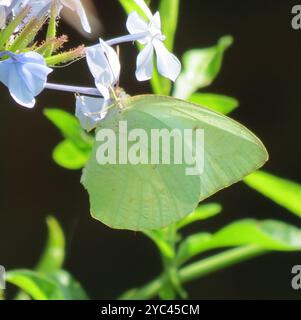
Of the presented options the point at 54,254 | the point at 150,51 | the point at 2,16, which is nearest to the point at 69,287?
the point at 54,254

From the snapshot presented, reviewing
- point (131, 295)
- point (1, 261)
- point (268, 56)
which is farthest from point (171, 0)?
point (1, 261)

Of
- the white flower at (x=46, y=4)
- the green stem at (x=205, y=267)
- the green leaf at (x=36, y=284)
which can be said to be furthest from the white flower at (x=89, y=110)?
the green stem at (x=205, y=267)

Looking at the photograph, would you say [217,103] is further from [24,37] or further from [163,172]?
[24,37]

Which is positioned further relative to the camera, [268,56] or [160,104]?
[268,56]

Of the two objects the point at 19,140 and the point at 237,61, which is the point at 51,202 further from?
the point at 237,61

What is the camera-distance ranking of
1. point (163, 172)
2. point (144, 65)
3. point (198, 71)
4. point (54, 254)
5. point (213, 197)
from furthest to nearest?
point (213, 197)
point (54, 254)
point (198, 71)
point (163, 172)
point (144, 65)

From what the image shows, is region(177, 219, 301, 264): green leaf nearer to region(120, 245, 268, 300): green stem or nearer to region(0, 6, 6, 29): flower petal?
region(120, 245, 268, 300): green stem

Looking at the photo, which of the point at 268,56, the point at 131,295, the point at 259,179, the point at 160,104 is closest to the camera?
the point at 160,104
